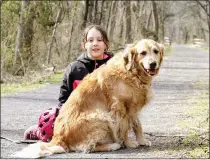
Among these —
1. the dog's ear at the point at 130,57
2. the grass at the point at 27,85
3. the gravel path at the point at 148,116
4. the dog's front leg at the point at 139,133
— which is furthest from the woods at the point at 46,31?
the dog's ear at the point at 130,57

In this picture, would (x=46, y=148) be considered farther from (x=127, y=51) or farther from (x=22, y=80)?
(x=22, y=80)

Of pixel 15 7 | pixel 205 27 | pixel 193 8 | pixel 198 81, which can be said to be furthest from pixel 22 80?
A: pixel 205 27

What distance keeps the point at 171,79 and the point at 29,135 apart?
1049cm

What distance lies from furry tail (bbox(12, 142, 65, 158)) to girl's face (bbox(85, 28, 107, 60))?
1493mm

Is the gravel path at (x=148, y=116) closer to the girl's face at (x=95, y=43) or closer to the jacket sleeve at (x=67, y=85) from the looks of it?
the jacket sleeve at (x=67, y=85)

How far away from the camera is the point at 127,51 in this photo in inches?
233

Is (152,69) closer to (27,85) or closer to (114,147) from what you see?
(114,147)

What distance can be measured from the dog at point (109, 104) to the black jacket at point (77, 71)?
20.3 inches

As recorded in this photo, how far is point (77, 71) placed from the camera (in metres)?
6.49

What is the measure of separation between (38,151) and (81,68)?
61.4 inches

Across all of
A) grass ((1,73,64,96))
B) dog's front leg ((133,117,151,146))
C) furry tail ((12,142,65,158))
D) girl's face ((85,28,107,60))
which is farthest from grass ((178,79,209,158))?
grass ((1,73,64,96))

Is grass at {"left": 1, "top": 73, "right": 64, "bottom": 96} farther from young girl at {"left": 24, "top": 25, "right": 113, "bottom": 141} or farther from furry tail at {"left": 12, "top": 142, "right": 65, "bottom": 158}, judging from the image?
furry tail at {"left": 12, "top": 142, "right": 65, "bottom": 158}

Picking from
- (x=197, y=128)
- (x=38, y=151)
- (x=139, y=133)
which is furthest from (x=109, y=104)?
(x=197, y=128)

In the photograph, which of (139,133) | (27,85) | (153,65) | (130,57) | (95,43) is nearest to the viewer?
(153,65)
